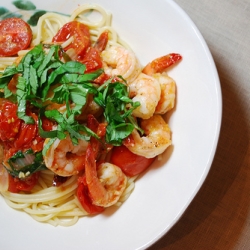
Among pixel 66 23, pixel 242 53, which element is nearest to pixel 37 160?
pixel 66 23

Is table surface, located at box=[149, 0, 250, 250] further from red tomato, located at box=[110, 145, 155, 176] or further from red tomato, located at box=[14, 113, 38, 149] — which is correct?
red tomato, located at box=[14, 113, 38, 149]

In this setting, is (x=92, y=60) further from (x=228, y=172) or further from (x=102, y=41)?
(x=228, y=172)

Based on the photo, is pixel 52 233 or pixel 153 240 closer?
pixel 153 240

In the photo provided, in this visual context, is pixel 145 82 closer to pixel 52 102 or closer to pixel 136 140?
pixel 136 140

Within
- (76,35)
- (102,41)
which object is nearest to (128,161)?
(102,41)

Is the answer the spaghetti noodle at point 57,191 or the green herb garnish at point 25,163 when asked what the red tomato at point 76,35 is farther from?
the green herb garnish at point 25,163

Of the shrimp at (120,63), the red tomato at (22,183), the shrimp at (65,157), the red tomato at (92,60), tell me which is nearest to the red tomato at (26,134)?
the shrimp at (65,157)

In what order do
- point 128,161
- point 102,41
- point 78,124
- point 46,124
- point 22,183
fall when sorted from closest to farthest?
point 78,124 → point 46,124 → point 128,161 → point 22,183 → point 102,41
